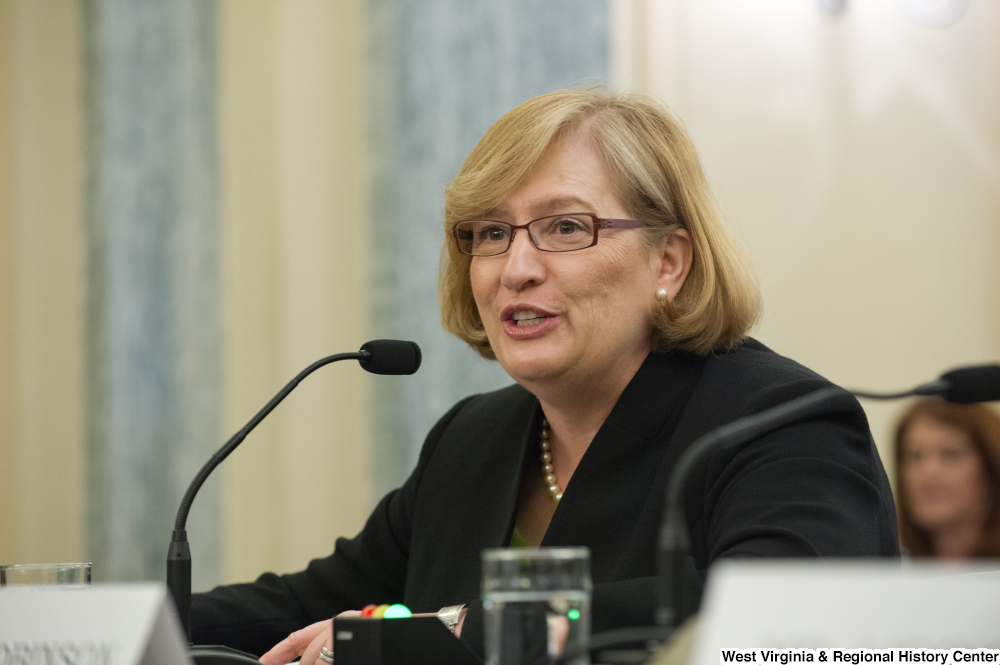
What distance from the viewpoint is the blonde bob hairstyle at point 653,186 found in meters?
1.55

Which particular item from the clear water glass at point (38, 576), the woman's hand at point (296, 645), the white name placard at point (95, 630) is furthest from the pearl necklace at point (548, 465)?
the white name placard at point (95, 630)

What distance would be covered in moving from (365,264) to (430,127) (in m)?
0.41

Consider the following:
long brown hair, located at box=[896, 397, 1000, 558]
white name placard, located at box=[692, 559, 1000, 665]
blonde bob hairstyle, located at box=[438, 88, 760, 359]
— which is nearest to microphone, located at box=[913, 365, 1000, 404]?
white name placard, located at box=[692, 559, 1000, 665]

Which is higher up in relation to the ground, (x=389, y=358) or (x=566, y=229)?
(x=566, y=229)

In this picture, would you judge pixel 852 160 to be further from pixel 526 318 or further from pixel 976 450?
pixel 526 318

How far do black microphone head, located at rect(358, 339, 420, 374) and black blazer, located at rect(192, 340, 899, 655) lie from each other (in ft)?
0.96

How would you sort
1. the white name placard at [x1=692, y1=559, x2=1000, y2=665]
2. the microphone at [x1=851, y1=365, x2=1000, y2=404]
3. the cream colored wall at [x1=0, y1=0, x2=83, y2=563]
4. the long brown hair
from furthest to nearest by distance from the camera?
1. the cream colored wall at [x1=0, y1=0, x2=83, y2=563]
2. the long brown hair
3. the microphone at [x1=851, y1=365, x2=1000, y2=404]
4. the white name placard at [x1=692, y1=559, x2=1000, y2=665]

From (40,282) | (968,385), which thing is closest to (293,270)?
(40,282)

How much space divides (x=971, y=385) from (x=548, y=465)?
869mm

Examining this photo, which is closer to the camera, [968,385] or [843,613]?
[843,613]

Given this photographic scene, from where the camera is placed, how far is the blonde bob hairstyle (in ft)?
5.08

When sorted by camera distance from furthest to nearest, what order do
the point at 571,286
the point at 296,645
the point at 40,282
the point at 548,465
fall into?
the point at 40,282, the point at 548,465, the point at 571,286, the point at 296,645

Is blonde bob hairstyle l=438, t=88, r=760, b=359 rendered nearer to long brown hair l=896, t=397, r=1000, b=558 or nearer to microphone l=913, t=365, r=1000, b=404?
microphone l=913, t=365, r=1000, b=404

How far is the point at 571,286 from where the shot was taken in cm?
152
